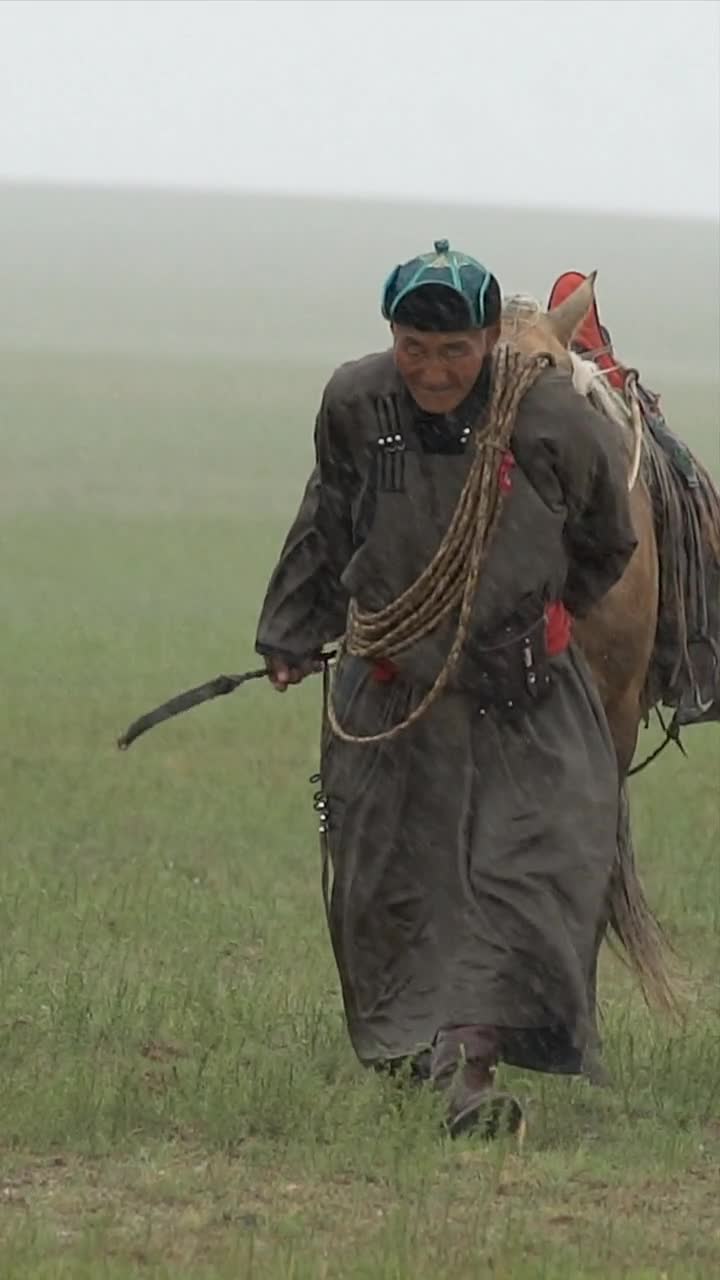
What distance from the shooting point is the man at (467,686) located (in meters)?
6.27

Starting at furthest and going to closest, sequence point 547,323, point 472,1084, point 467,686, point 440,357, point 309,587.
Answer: point 547,323 < point 309,587 < point 467,686 < point 440,357 < point 472,1084

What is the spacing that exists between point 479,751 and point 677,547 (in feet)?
4.36

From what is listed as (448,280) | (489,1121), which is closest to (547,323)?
(448,280)

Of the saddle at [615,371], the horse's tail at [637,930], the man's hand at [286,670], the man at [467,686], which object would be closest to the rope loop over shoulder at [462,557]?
the man at [467,686]

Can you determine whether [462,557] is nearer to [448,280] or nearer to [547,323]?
[448,280]

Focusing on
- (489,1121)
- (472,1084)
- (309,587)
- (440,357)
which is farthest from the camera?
(309,587)

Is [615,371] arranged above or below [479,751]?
above

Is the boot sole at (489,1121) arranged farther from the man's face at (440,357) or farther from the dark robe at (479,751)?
the man's face at (440,357)

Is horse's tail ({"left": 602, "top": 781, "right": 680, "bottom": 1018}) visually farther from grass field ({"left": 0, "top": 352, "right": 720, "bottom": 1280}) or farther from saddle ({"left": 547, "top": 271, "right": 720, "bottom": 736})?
saddle ({"left": 547, "top": 271, "right": 720, "bottom": 736})

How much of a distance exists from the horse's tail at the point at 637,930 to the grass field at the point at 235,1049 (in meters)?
0.13

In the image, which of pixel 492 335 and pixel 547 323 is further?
pixel 547 323

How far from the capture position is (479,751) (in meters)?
6.45

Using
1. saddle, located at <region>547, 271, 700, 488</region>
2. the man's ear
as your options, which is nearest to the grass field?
saddle, located at <region>547, 271, 700, 488</region>

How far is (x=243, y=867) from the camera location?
11922 mm
